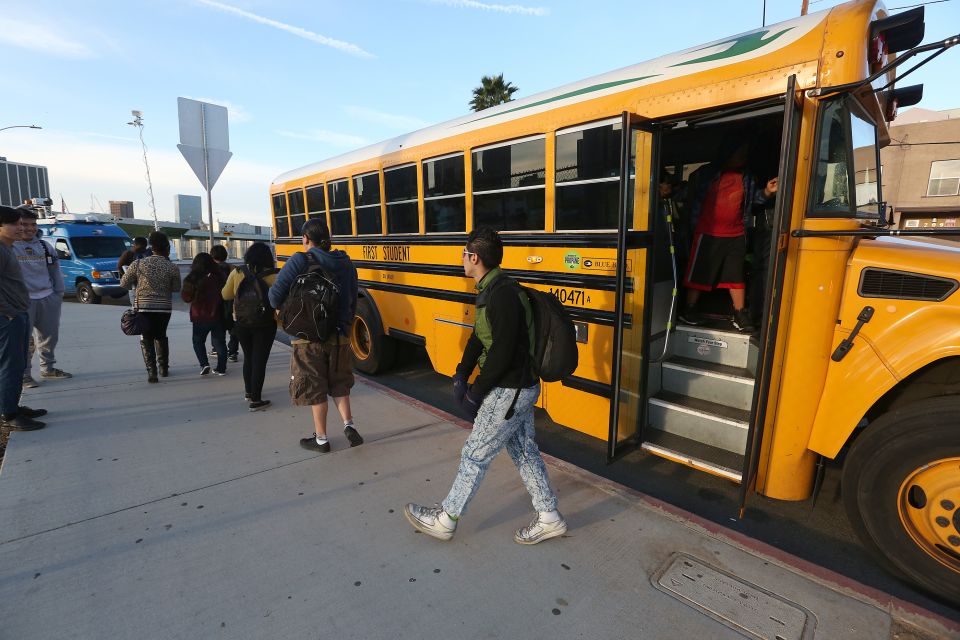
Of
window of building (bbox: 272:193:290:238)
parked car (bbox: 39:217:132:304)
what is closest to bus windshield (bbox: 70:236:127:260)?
parked car (bbox: 39:217:132:304)

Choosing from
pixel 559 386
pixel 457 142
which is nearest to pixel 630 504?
pixel 559 386

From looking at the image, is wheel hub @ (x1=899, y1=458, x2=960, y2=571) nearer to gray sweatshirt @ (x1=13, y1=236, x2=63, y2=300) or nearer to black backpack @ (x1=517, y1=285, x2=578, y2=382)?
black backpack @ (x1=517, y1=285, x2=578, y2=382)

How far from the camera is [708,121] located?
2914 mm

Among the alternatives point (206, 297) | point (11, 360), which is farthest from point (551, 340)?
point (206, 297)

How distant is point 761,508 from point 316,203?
5539 mm

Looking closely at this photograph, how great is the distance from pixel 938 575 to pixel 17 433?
5.77 metres

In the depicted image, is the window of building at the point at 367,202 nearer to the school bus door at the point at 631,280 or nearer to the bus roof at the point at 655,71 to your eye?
the bus roof at the point at 655,71

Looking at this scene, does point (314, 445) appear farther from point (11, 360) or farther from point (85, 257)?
point (85, 257)

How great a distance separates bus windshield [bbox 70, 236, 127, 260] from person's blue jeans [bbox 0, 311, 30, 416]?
35.7 feet

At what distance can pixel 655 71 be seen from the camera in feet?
9.45

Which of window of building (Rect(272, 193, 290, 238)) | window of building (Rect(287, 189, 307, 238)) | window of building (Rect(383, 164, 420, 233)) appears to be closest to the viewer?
window of building (Rect(383, 164, 420, 233))

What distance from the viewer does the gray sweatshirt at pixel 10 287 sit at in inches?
140

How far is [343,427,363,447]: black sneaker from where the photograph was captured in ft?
11.7

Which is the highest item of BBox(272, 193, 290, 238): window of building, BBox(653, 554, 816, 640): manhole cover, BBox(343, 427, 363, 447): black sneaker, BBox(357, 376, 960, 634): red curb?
BBox(272, 193, 290, 238): window of building
